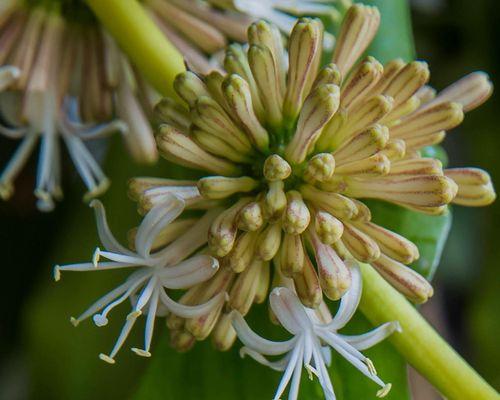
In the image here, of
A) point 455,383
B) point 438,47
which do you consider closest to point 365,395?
point 455,383

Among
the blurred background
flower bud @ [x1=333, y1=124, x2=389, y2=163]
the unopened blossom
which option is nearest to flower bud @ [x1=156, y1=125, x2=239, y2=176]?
the unopened blossom

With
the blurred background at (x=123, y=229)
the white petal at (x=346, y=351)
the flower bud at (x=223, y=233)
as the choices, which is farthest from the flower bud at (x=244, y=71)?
the blurred background at (x=123, y=229)

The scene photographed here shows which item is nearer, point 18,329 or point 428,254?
point 428,254

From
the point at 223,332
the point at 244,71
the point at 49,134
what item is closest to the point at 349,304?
the point at 223,332

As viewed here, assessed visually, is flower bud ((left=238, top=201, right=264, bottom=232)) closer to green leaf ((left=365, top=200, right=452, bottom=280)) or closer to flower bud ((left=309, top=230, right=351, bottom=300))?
flower bud ((left=309, top=230, right=351, bottom=300))

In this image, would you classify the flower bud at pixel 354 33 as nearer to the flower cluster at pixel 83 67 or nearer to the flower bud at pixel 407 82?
the flower bud at pixel 407 82

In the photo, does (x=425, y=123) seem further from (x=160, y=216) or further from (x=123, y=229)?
(x=123, y=229)

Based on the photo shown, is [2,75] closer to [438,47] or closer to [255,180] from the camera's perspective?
[255,180]
